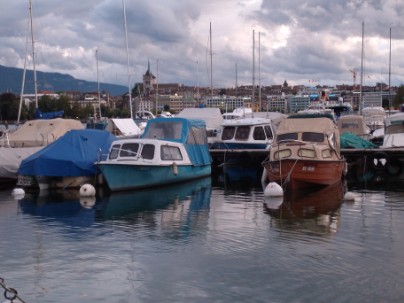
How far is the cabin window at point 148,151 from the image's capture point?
25.5 metres

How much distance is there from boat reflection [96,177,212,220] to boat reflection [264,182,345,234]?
2.75m

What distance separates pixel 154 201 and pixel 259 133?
14.6 meters

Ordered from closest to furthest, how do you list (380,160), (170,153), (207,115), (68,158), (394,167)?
(68,158) < (170,153) < (394,167) < (380,160) < (207,115)

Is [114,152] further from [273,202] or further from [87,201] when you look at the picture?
[273,202]

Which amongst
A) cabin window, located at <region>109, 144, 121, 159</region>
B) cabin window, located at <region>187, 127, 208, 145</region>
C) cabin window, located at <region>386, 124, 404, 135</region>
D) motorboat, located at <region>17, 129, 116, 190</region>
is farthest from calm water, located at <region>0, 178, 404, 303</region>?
cabin window, located at <region>386, 124, 404, 135</region>

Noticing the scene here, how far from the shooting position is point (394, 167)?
32625mm

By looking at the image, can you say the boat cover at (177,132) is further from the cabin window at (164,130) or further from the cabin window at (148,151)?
the cabin window at (148,151)

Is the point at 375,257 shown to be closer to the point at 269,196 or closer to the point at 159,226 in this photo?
the point at 159,226

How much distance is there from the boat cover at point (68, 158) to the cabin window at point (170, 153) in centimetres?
272

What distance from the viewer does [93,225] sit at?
712 inches

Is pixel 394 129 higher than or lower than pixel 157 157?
higher

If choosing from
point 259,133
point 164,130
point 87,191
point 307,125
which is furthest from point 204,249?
point 259,133

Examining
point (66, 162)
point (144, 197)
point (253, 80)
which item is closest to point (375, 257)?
point (144, 197)

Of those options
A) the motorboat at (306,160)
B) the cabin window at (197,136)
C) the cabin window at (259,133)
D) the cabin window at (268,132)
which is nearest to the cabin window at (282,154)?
the motorboat at (306,160)
